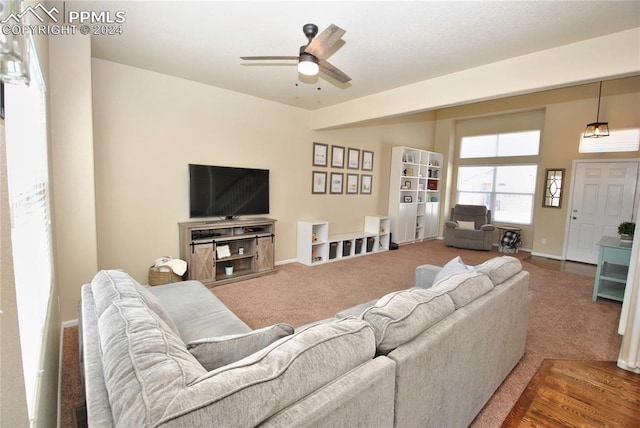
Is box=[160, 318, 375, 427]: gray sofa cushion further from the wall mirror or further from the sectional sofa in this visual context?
the wall mirror

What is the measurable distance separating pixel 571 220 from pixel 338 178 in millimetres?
4502

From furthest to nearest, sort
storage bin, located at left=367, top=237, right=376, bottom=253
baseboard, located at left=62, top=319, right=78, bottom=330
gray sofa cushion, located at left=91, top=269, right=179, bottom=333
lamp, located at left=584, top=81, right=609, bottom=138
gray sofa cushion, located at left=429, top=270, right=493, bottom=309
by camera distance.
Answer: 1. storage bin, located at left=367, top=237, right=376, bottom=253
2. lamp, located at left=584, top=81, right=609, bottom=138
3. baseboard, located at left=62, top=319, right=78, bottom=330
4. gray sofa cushion, located at left=429, top=270, right=493, bottom=309
5. gray sofa cushion, located at left=91, top=269, right=179, bottom=333

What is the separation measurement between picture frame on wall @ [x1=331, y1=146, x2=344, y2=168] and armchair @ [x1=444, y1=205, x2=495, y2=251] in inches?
114

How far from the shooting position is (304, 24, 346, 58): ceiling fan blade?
1.91 metres

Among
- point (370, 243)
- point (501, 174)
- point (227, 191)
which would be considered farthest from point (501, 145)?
point (227, 191)

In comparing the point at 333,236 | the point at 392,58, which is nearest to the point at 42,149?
the point at 392,58

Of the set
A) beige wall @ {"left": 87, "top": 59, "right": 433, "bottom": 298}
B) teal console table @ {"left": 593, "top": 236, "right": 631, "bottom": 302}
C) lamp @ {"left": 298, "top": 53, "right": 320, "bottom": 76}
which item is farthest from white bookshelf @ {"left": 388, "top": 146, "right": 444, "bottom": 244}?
lamp @ {"left": 298, "top": 53, "right": 320, "bottom": 76}

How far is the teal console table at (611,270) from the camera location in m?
3.24

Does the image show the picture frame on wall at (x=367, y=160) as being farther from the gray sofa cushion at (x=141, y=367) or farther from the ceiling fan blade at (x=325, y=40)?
the gray sofa cushion at (x=141, y=367)

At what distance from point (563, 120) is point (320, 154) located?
469 cm

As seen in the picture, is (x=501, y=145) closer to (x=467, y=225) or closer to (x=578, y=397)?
(x=467, y=225)

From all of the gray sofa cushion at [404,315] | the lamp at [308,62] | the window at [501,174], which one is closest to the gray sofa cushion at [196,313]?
the gray sofa cushion at [404,315]

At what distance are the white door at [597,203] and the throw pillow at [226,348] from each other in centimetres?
627

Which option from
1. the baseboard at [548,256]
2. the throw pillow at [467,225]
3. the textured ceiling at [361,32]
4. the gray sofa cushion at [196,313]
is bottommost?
the baseboard at [548,256]
